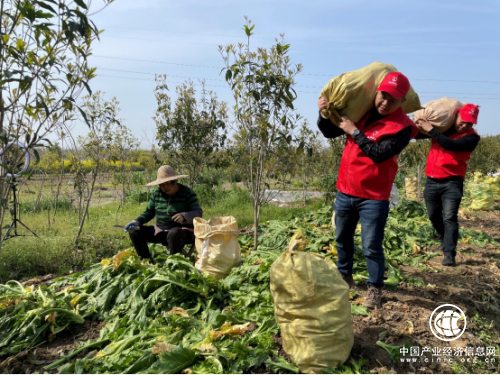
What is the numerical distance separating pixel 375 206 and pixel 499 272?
2.60 metres

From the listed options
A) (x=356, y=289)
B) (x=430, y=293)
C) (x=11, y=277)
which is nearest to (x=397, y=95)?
(x=356, y=289)

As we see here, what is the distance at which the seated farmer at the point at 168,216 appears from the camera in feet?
13.6

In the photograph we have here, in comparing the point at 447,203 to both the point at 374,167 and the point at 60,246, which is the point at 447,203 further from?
the point at 60,246

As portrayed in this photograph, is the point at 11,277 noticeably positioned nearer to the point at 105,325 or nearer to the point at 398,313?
the point at 105,325

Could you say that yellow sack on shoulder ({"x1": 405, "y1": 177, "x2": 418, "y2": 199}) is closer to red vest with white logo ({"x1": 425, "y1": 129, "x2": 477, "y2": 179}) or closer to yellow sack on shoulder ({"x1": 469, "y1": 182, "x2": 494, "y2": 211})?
yellow sack on shoulder ({"x1": 469, "y1": 182, "x2": 494, "y2": 211})

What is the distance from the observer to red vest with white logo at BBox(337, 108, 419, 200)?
2703mm

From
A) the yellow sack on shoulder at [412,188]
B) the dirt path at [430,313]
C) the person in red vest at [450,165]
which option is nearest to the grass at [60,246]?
the dirt path at [430,313]

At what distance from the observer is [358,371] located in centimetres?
212

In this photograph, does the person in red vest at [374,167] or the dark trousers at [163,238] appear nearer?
the person in red vest at [374,167]

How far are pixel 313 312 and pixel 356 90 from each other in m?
1.64

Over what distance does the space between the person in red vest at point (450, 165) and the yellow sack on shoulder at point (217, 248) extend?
244cm

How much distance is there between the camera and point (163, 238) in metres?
4.38

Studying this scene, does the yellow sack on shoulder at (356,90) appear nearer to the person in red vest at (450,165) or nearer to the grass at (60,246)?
the person in red vest at (450,165)

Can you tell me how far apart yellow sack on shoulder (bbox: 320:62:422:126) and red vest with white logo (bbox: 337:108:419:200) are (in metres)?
0.15
